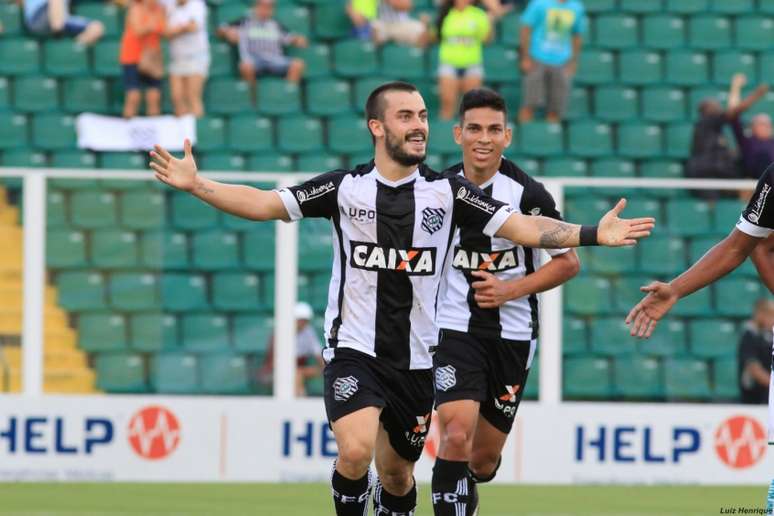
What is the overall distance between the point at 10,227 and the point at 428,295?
6082 mm

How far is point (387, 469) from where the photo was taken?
7723mm

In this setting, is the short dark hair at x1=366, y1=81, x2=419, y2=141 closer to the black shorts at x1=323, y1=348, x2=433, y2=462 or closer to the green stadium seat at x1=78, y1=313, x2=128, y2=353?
the black shorts at x1=323, y1=348, x2=433, y2=462

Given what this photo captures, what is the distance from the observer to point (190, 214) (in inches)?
514

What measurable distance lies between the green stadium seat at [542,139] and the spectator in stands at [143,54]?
386cm

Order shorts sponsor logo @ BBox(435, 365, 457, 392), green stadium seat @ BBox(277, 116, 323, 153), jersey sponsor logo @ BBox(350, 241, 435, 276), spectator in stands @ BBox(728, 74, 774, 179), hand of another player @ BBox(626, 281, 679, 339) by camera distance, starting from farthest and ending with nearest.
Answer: green stadium seat @ BBox(277, 116, 323, 153), spectator in stands @ BBox(728, 74, 774, 179), shorts sponsor logo @ BBox(435, 365, 457, 392), jersey sponsor logo @ BBox(350, 241, 435, 276), hand of another player @ BBox(626, 281, 679, 339)

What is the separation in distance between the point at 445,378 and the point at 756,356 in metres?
5.39

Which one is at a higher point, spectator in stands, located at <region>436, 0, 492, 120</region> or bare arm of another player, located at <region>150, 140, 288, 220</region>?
spectator in stands, located at <region>436, 0, 492, 120</region>

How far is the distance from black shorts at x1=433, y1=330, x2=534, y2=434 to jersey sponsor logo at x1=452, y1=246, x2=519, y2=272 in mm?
364

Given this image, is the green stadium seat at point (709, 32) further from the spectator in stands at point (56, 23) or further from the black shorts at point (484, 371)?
the black shorts at point (484, 371)

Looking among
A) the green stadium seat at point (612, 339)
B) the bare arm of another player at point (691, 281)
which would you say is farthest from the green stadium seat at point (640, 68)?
the bare arm of another player at point (691, 281)

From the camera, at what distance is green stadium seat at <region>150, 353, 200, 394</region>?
509 inches

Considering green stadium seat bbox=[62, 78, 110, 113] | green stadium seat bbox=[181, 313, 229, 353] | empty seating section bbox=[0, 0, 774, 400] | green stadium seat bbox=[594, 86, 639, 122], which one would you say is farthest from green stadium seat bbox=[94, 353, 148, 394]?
green stadium seat bbox=[594, 86, 639, 122]

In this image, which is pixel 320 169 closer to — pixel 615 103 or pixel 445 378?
pixel 615 103

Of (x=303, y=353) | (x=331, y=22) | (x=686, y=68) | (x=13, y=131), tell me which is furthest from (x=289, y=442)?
(x=686, y=68)
